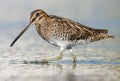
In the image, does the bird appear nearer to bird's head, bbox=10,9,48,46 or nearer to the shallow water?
bird's head, bbox=10,9,48,46

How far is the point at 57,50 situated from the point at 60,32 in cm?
169

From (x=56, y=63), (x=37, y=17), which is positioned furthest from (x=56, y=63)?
(x=37, y=17)

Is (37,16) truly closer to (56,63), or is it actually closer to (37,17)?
(37,17)

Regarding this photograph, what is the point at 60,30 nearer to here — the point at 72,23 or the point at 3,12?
the point at 72,23

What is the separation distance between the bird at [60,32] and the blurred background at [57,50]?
344mm

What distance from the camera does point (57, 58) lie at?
1280cm

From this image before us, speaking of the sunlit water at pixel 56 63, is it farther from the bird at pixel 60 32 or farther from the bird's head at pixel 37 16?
the bird's head at pixel 37 16

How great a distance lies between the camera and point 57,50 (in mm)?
14461

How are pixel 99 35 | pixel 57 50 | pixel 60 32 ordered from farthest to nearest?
1. pixel 57 50
2. pixel 99 35
3. pixel 60 32

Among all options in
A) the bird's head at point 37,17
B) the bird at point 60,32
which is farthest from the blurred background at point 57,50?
the bird's head at point 37,17

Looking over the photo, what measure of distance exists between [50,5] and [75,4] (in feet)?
2.89

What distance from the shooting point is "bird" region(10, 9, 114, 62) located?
1277 centimetres

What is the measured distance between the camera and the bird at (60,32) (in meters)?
12.8

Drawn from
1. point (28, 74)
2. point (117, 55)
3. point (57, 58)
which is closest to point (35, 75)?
point (28, 74)
